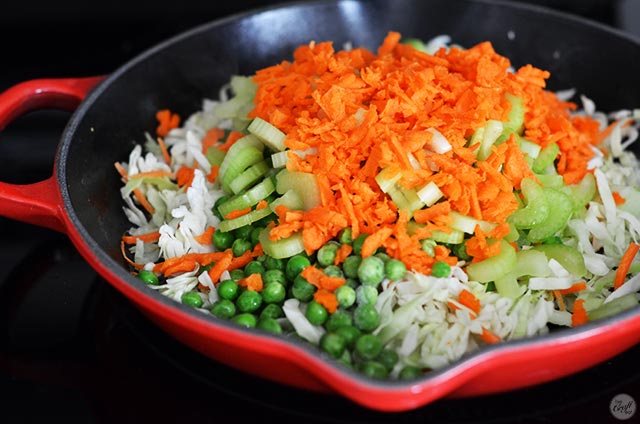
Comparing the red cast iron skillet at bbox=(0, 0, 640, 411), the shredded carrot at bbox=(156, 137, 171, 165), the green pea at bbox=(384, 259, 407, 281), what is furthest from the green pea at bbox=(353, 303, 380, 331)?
the shredded carrot at bbox=(156, 137, 171, 165)

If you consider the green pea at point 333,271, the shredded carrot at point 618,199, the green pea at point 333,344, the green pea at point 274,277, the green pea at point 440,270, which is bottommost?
the green pea at point 274,277

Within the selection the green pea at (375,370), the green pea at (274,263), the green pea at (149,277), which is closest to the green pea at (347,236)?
the green pea at (274,263)

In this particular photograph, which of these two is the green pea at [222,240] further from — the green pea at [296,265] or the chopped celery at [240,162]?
the green pea at [296,265]

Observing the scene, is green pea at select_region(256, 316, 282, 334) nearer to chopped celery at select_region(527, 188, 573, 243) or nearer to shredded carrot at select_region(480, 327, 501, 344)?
shredded carrot at select_region(480, 327, 501, 344)

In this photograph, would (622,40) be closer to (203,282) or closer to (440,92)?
(440,92)

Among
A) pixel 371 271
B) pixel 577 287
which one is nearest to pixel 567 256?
pixel 577 287

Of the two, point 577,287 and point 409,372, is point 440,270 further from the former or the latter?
point 577,287

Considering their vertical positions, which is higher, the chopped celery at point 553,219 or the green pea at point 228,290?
the chopped celery at point 553,219

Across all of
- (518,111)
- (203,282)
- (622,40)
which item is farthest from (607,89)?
(203,282)
